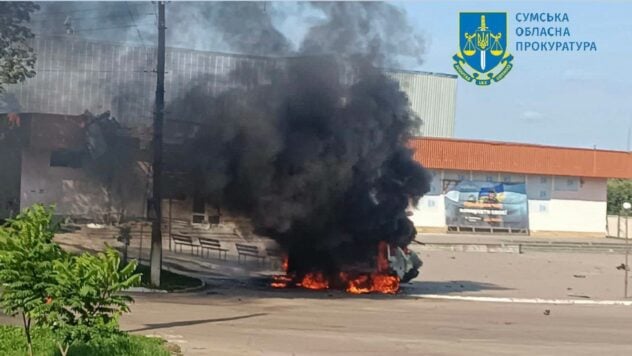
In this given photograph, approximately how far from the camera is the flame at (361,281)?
28391 mm

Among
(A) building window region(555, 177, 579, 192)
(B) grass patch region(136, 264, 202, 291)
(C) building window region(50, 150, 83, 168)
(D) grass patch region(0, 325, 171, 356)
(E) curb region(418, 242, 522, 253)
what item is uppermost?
(A) building window region(555, 177, 579, 192)

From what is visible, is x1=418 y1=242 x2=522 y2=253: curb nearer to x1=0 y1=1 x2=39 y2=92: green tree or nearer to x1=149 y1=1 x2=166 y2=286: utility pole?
x1=149 y1=1 x2=166 y2=286: utility pole

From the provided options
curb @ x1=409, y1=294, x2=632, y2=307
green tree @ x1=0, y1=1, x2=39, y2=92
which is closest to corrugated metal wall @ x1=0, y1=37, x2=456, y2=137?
green tree @ x1=0, y1=1, x2=39, y2=92

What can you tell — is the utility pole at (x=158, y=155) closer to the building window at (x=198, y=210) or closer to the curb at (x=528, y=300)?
the building window at (x=198, y=210)

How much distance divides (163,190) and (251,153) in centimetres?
310

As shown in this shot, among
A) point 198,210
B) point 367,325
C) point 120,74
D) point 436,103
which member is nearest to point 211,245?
point 198,210

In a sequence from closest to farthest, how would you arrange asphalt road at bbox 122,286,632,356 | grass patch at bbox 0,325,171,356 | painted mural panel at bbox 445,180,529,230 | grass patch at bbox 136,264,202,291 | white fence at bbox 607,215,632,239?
1. grass patch at bbox 0,325,171,356
2. asphalt road at bbox 122,286,632,356
3. grass patch at bbox 136,264,202,291
4. painted mural panel at bbox 445,180,529,230
5. white fence at bbox 607,215,632,239

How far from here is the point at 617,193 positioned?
80500 mm

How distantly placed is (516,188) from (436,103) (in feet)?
35.5

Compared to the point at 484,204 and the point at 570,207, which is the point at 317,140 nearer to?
the point at 484,204

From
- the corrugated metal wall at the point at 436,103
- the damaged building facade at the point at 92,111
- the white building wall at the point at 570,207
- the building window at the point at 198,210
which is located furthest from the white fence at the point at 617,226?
the building window at the point at 198,210

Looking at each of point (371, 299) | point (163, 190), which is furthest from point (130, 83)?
point (371, 299)

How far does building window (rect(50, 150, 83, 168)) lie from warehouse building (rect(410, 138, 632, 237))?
33210 mm

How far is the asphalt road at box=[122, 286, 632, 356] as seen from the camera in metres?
15.6
